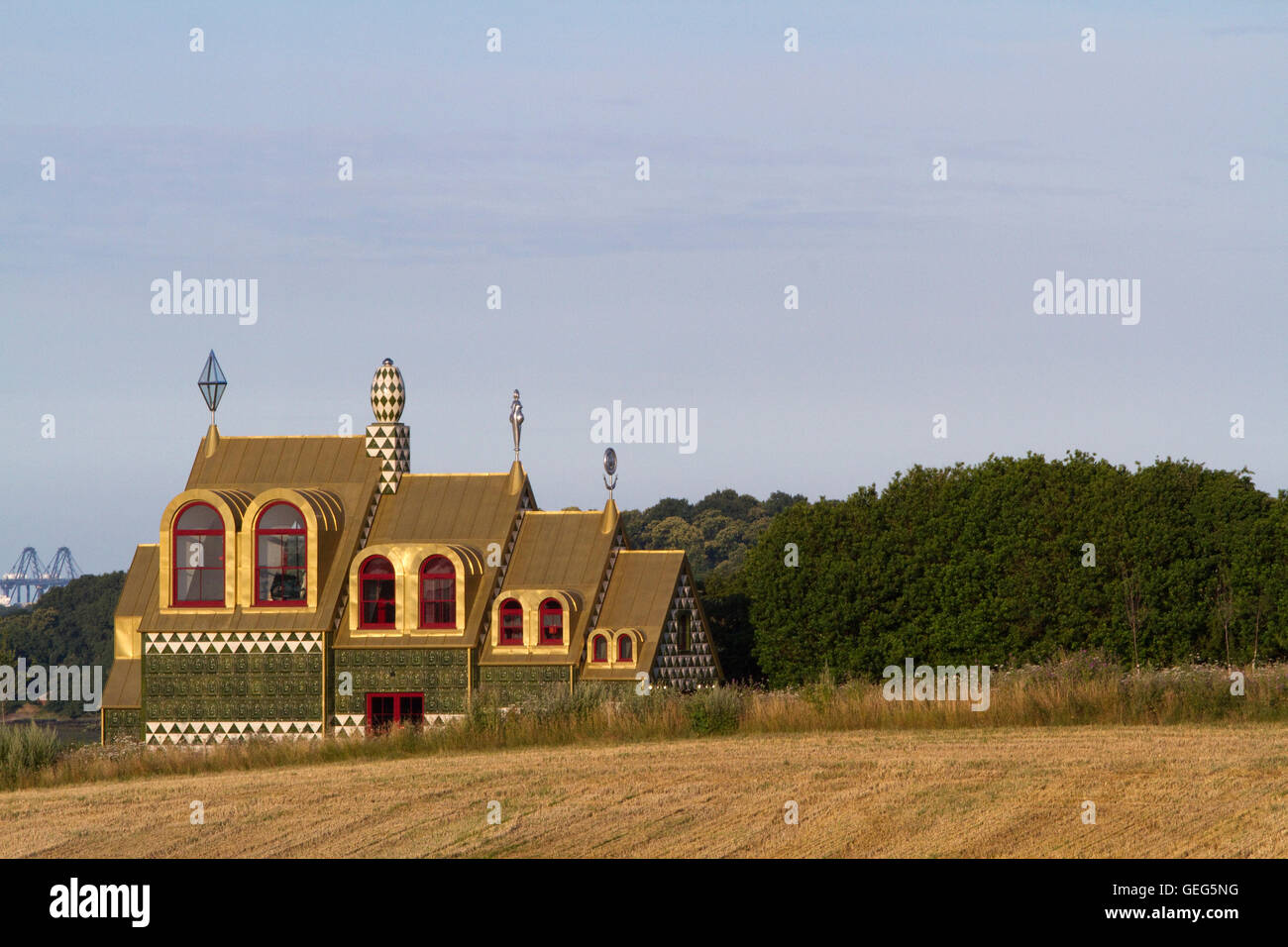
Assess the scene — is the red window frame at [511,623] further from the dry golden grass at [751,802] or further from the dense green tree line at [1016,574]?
the dry golden grass at [751,802]

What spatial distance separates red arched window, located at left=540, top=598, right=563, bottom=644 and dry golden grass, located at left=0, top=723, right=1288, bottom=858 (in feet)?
42.3

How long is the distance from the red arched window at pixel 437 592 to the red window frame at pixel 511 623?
44.4 inches

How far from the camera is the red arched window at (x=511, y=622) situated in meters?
41.7

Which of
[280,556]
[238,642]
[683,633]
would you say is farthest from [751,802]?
[280,556]

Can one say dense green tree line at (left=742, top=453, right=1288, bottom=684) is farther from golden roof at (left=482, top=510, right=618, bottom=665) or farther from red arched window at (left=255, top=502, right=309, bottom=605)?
red arched window at (left=255, top=502, right=309, bottom=605)

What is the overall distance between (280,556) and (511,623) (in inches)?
268

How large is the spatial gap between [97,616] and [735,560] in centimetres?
3939

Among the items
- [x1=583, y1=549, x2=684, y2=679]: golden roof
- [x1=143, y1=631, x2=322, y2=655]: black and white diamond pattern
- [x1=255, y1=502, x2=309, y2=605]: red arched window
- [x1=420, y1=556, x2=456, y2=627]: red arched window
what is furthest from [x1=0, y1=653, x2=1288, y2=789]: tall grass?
[x1=255, y1=502, x2=309, y2=605]: red arched window

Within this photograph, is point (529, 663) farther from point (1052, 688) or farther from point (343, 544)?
point (1052, 688)

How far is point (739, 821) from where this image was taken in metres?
21.5

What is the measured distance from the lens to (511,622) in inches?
1654

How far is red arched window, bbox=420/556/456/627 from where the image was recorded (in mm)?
41812

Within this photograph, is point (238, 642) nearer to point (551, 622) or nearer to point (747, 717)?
point (551, 622)
